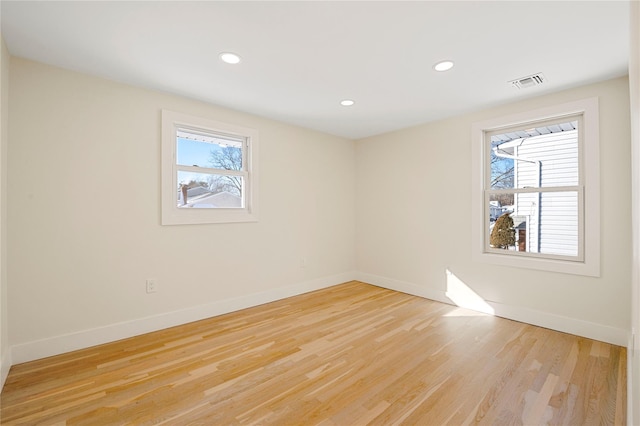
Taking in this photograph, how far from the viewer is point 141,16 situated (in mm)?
1764

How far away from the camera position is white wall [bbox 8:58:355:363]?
2.23 metres

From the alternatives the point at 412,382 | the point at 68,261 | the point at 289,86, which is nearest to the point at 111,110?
the point at 68,261

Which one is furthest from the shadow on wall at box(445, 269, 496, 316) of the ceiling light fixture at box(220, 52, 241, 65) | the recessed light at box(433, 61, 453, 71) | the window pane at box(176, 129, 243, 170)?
the ceiling light fixture at box(220, 52, 241, 65)

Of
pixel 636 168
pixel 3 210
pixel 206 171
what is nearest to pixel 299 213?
pixel 206 171

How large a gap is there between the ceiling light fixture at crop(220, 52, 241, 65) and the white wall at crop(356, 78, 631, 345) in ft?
8.86

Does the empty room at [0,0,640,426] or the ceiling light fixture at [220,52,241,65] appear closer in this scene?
Answer: the empty room at [0,0,640,426]

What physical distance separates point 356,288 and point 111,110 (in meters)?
3.72

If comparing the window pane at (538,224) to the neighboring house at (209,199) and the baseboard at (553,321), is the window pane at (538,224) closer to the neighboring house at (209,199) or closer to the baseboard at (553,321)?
the baseboard at (553,321)

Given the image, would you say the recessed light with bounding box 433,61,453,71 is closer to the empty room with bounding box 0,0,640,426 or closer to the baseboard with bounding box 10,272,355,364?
the empty room with bounding box 0,0,640,426

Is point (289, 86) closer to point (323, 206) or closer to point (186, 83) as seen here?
point (186, 83)

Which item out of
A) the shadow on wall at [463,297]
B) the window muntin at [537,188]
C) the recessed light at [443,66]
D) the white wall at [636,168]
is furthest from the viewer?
the shadow on wall at [463,297]

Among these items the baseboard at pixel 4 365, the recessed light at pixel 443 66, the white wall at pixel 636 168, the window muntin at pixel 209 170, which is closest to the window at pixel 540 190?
the recessed light at pixel 443 66

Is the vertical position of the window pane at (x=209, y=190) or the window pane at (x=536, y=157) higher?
the window pane at (x=536, y=157)

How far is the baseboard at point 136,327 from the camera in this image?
2250 mm
